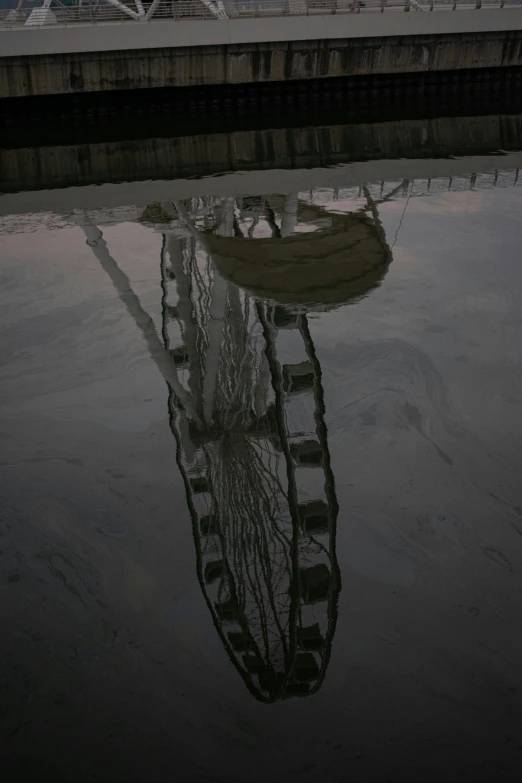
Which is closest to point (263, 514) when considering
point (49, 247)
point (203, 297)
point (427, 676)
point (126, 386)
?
point (427, 676)

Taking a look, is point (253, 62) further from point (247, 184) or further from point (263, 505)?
point (263, 505)

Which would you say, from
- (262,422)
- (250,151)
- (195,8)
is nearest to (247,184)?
(250,151)

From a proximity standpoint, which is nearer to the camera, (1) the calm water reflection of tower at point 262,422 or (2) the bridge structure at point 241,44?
(1) the calm water reflection of tower at point 262,422

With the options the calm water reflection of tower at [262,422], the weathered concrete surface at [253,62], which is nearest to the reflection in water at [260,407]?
the calm water reflection of tower at [262,422]

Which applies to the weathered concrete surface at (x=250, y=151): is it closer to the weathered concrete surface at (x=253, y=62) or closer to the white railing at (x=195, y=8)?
the weathered concrete surface at (x=253, y=62)

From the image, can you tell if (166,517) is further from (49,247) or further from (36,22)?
(36,22)

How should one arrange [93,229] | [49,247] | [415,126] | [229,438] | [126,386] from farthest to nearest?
[415,126], [93,229], [49,247], [126,386], [229,438]
